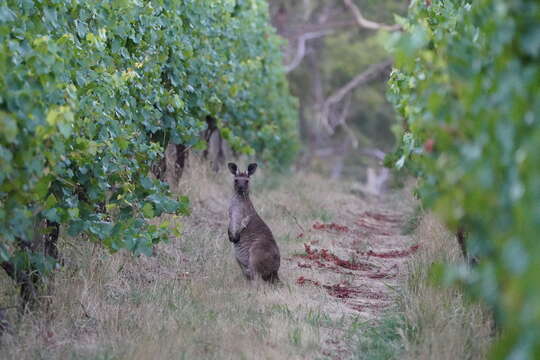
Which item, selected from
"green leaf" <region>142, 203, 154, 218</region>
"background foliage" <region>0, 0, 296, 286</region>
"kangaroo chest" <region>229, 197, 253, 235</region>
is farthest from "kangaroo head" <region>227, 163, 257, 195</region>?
"green leaf" <region>142, 203, 154, 218</region>

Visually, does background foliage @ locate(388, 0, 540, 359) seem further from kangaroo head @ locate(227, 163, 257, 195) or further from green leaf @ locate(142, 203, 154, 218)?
kangaroo head @ locate(227, 163, 257, 195)

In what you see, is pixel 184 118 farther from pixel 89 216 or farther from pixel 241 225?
pixel 89 216

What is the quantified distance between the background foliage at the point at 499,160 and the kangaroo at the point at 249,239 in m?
4.13

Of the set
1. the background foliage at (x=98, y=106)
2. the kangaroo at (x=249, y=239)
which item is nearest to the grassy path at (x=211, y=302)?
the kangaroo at (x=249, y=239)

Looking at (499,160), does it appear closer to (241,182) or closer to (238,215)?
(238,215)

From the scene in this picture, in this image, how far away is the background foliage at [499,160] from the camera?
3.29 m

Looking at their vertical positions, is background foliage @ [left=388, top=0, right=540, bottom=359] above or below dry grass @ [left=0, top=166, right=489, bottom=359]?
above

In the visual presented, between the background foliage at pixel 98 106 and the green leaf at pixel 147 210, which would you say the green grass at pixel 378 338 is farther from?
the green leaf at pixel 147 210

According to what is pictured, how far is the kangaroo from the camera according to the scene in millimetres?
8828

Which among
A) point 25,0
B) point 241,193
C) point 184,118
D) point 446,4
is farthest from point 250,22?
point 25,0

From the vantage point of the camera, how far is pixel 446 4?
7.81m

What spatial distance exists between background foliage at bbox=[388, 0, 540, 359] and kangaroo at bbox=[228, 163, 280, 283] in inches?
163

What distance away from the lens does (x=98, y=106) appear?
7293mm

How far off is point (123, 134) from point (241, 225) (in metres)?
2.15
